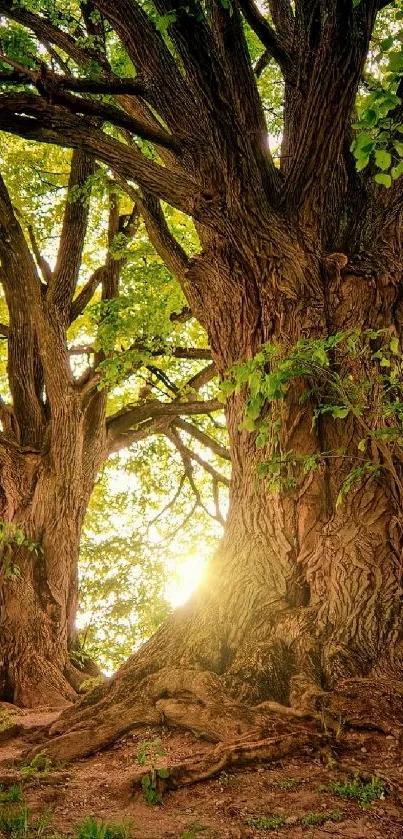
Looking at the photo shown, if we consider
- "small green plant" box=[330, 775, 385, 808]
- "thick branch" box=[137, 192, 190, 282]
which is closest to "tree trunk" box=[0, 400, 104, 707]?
"thick branch" box=[137, 192, 190, 282]

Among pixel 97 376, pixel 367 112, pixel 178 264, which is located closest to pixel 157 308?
pixel 97 376

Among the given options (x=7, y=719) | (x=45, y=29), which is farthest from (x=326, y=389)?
(x=45, y=29)

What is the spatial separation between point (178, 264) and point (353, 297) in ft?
5.88

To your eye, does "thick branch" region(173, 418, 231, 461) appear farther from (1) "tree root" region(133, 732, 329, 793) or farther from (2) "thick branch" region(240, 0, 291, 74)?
(1) "tree root" region(133, 732, 329, 793)

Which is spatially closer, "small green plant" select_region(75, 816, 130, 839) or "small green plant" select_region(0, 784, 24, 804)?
"small green plant" select_region(75, 816, 130, 839)

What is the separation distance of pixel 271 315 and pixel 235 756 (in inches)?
133

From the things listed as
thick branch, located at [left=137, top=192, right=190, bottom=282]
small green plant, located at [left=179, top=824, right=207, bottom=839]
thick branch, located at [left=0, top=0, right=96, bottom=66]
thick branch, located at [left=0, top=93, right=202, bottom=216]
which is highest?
thick branch, located at [left=0, top=0, right=96, bottom=66]

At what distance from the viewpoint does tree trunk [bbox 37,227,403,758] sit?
421 cm

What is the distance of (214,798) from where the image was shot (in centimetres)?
328

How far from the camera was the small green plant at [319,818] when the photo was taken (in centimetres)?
293

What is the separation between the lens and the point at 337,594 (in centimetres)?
451

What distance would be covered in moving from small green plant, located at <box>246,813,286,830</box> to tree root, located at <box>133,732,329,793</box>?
0.55m

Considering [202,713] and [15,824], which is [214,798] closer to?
[202,713]

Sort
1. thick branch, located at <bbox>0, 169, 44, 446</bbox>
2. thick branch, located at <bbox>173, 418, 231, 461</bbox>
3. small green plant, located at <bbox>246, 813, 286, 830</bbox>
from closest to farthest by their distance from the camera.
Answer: small green plant, located at <bbox>246, 813, 286, 830</bbox> → thick branch, located at <bbox>0, 169, 44, 446</bbox> → thick branch, located at <bbox>173, 418, 231, 461</bbox>
